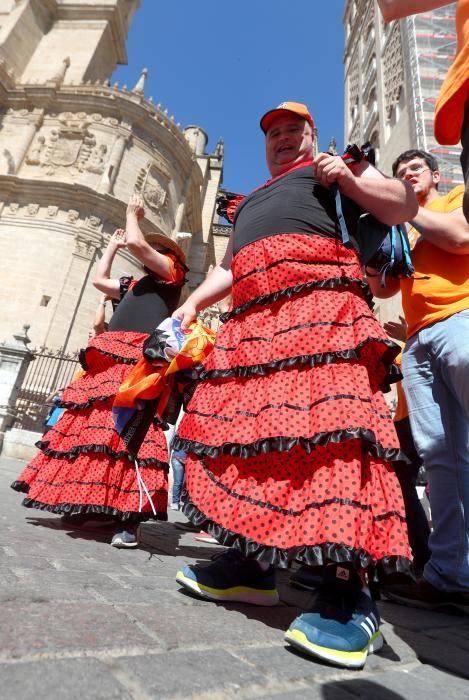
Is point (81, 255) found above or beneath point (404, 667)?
above

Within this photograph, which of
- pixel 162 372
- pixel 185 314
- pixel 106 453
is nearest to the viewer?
pixel 185 314

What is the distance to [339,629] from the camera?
1.34 metres

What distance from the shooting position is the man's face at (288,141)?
2256 mm

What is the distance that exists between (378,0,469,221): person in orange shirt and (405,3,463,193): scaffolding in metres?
16.2

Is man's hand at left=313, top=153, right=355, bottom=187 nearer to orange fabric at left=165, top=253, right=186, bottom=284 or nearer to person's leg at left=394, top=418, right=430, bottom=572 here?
orange fabric at left=165, top=253, right=186, bottom=284

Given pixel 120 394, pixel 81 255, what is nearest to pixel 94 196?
pixel 81 255

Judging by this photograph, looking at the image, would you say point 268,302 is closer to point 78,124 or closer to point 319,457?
point 319,457

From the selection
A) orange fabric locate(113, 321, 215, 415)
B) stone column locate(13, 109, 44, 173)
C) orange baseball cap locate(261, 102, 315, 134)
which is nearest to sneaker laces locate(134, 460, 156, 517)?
orange fabric locate(113, 321, 215, 415)

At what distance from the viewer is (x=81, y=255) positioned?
63.2 ft

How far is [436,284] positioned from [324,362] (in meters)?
1.37

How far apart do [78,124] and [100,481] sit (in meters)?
23.0

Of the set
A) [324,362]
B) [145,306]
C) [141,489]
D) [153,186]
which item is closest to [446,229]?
[324,362]

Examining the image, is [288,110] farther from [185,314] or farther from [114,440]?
[114,440]

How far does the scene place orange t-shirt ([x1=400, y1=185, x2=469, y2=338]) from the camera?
8.34 ft
